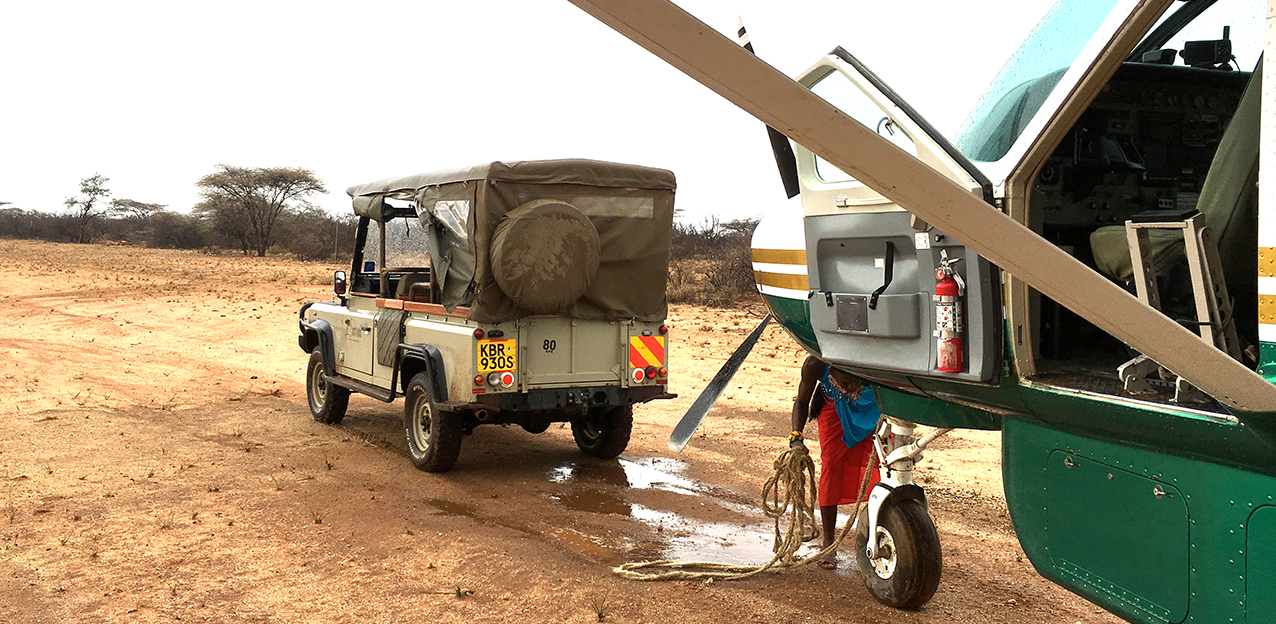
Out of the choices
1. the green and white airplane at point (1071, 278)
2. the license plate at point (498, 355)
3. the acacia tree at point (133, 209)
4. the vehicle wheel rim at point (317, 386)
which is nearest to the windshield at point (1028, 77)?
the green and white airplane at point (1071, 278)

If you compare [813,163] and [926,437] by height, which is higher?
[813,163]

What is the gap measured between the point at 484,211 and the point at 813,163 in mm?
3430

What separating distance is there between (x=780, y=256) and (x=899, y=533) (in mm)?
1460

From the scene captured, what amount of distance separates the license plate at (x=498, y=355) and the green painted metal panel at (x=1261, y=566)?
5.29 meters

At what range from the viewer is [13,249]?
41406 mm

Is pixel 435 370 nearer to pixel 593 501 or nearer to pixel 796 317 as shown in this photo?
pixel 593 501

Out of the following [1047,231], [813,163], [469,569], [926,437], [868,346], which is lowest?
[469,569]

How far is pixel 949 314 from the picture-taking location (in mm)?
3453

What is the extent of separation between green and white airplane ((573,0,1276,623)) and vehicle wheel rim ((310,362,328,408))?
21.5 ft

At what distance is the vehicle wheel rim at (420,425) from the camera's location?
7891mm

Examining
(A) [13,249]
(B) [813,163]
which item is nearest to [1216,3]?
(B) [813,163]

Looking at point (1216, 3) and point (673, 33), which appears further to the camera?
point (1216, 3)

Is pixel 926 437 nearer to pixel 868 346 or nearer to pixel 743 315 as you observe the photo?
pixel 868 346

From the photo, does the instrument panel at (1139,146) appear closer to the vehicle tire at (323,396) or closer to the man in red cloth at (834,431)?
the man in red cloth at (834,431)
